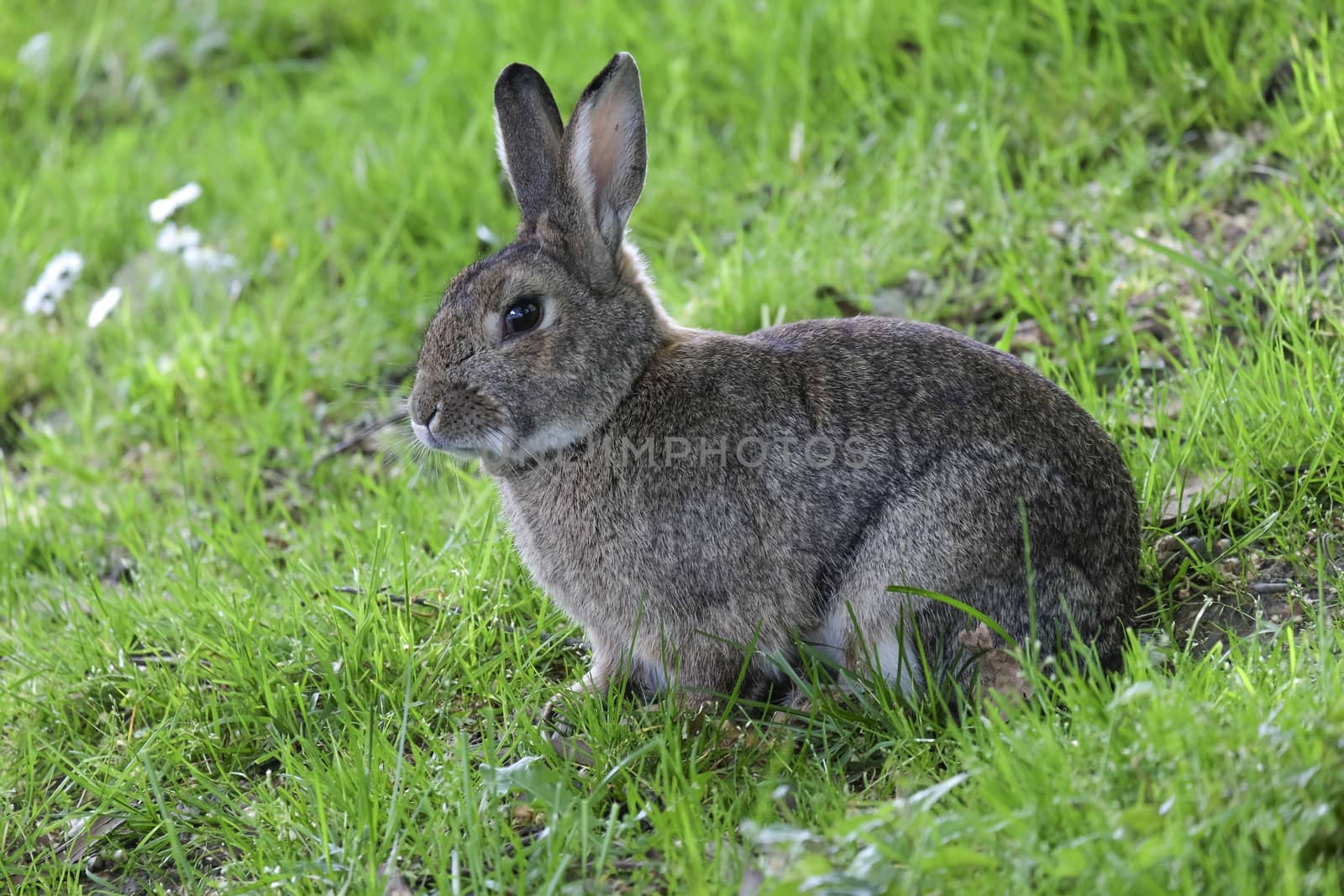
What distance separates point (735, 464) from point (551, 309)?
63cm


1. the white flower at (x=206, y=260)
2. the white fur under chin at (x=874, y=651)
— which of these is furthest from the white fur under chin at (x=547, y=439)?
the white flower at (x=206, y=260)

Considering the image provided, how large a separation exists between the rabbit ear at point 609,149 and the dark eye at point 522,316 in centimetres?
28

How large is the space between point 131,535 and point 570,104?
281 centimetres

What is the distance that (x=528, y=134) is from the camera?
3.89 m

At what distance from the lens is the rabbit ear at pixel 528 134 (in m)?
3.84

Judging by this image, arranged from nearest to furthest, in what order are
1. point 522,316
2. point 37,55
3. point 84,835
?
point 84,835 → point 522,316 → point 37,55

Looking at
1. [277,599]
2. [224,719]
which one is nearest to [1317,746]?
[224,719]

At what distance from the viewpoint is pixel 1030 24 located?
244 inches

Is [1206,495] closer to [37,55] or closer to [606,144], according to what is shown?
[606,144]

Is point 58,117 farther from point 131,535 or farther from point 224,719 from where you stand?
point 224,719

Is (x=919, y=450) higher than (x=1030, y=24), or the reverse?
(x=1030, y=24)

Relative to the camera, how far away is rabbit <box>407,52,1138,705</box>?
3432 mm

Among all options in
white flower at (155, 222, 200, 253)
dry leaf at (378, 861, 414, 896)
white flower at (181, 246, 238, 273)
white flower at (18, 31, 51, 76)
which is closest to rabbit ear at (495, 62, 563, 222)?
dry leaf at (378, 861, 414, 896)

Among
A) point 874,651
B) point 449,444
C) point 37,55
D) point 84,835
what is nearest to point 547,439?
point 449,444
